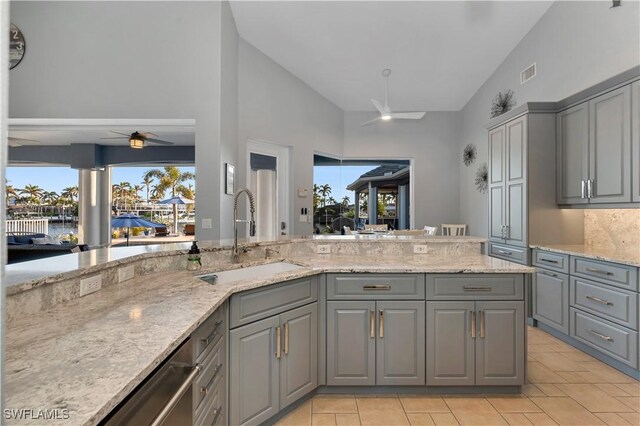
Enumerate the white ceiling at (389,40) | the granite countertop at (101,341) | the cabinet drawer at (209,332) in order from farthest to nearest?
1. the white ceiling at (389,40)
2. the cabinet drawer at (209,332)
3. the granite countertop at (101,341)

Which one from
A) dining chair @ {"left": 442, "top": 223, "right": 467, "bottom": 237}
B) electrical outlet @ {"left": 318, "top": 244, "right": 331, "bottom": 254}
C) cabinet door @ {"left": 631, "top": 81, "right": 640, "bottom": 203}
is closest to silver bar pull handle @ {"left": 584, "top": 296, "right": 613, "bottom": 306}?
cabinet door @ {"left": 631, "top": 81, "right": 640, "bottom": 203}

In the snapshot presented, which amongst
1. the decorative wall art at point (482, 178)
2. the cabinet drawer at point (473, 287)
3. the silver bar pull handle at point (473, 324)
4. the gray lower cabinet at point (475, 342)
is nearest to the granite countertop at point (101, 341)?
the cabinet drawer at point (473, 287)

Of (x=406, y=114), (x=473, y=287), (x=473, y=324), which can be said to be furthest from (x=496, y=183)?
(x=473, y=324)

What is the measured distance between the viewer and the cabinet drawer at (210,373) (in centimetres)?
124

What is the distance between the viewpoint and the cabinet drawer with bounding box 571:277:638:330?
2475 millimetres

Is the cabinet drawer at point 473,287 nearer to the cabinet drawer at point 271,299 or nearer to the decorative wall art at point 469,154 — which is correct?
the cabinet drawer at point 271,299

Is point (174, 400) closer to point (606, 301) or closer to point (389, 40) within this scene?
point (606, 301)

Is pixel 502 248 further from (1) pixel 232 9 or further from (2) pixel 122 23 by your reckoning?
(2) pixel 122 23

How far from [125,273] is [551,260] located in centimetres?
375

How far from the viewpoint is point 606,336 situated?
268 cm

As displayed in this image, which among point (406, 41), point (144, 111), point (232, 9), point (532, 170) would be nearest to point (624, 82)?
point (532, 170)

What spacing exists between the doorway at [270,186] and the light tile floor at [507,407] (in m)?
3.07

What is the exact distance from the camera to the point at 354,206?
6820mm

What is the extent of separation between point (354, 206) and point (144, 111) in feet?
14.2
